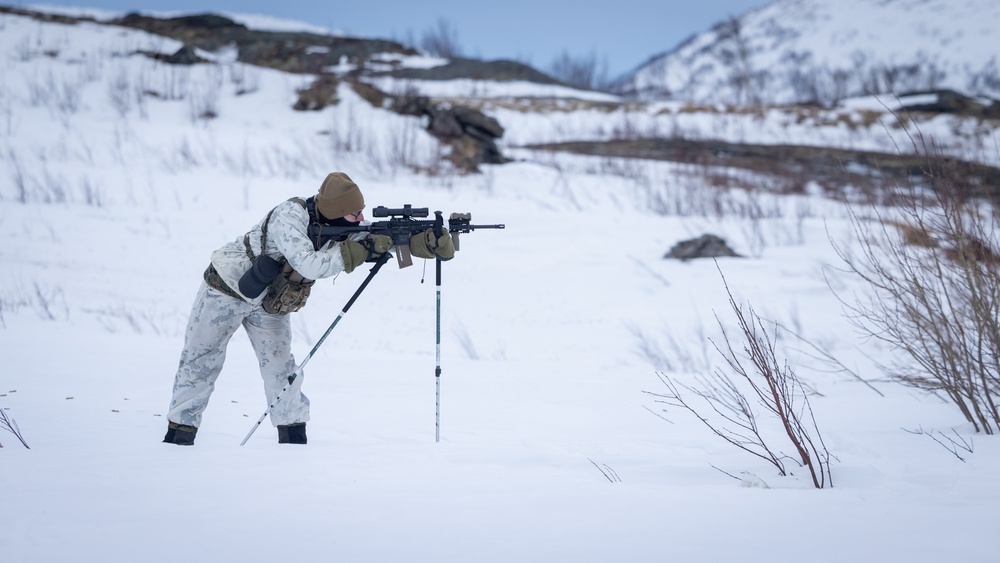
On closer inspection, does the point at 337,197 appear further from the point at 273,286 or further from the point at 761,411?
the point at 761,411

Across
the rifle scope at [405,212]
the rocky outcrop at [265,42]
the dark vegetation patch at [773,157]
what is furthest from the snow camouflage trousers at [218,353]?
the rocky outcrop at [265,42]

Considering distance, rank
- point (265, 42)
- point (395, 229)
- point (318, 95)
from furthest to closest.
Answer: point (265, 42), point (318, 95), point (395, 229)

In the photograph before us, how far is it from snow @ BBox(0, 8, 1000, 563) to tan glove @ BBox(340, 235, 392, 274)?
1034mm

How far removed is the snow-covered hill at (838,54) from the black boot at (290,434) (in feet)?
159

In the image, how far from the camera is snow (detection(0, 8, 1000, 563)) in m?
2.74

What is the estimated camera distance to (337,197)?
4027 mm

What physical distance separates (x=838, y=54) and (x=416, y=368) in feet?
362

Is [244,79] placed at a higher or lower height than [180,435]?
higher

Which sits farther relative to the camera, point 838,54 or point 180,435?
point 838,54

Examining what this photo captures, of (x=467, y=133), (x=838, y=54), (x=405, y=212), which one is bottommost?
(x=405, y=212)

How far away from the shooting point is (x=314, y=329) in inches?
348

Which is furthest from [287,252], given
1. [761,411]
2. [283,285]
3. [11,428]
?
[761,411]

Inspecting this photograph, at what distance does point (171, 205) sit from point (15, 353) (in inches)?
243

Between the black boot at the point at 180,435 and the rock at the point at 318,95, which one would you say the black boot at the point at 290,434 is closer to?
the black boot at the point at 180,435
